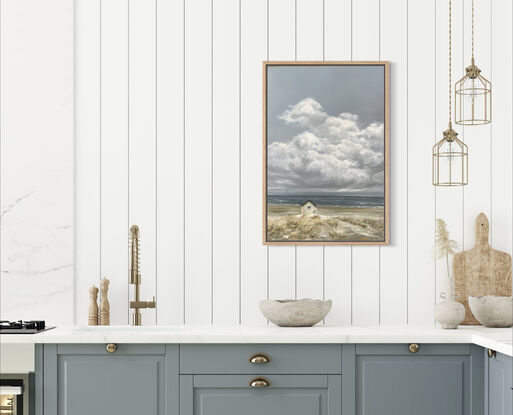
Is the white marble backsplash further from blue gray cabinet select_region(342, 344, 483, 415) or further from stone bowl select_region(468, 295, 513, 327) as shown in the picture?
stone bowl select_region(468, 295, 513, 327)

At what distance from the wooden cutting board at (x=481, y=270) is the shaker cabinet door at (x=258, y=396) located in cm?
89

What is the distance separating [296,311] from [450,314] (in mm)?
700

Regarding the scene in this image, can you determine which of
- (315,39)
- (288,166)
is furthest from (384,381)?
(315,39)

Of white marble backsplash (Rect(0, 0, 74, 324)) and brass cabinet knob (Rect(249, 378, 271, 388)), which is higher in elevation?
white marble backsplash (Rect(0, 0, 74, 324))

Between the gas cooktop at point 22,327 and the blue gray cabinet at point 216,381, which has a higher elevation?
the gas cooktop at point 22,327

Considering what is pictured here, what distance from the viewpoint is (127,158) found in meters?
3.39

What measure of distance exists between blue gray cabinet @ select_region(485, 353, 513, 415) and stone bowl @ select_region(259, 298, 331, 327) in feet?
2.47

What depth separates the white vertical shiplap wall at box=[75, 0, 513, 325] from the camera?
11.0 ft

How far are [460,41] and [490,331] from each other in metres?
1.45

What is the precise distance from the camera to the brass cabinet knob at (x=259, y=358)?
9.32 ft

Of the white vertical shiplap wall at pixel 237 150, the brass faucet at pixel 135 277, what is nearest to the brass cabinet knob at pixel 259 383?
the white vertical shiplap wall at pixel 237 150

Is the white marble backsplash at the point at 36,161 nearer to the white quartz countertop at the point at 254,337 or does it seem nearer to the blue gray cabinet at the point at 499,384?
the white quartz countertop at the point at 254,337

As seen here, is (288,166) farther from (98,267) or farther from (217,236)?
(98,267)

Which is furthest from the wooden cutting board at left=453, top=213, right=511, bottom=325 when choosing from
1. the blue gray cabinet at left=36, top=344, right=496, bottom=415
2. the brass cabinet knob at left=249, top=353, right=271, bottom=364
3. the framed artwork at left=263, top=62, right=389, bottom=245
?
the brass cabinet knob at left=249, top=353, right=271, bottom=364
